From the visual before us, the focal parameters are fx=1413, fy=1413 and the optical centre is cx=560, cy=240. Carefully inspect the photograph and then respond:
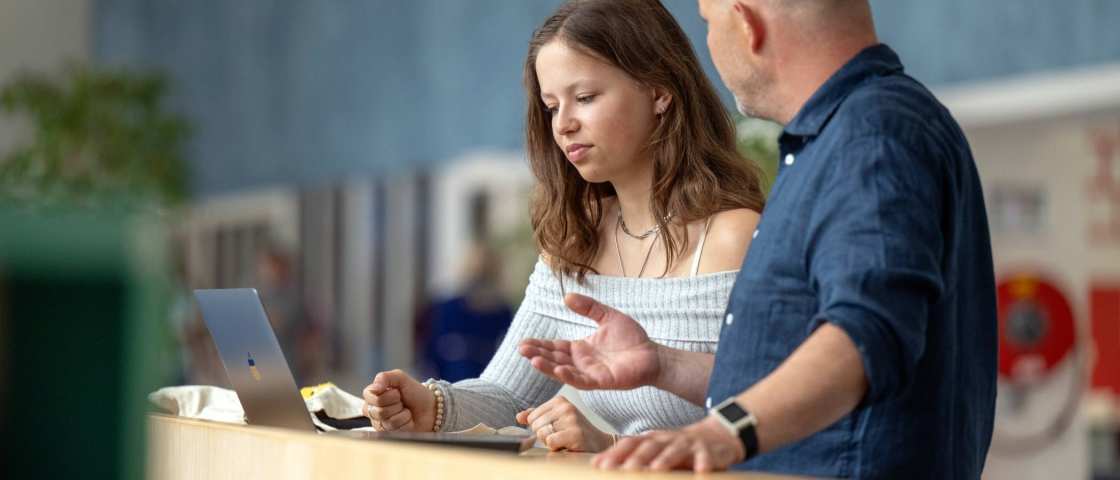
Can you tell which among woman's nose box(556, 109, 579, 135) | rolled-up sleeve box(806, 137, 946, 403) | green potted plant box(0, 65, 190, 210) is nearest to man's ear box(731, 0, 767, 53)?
rolled-up sleeve box(806, 137, 946, 403)

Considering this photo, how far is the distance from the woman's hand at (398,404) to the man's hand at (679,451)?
0.92m

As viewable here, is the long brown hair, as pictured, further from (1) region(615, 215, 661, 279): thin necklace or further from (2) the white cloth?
(2) the white cloth

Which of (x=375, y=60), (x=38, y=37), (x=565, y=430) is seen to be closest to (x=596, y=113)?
(x=565, y=430)

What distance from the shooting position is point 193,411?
84.4 inches

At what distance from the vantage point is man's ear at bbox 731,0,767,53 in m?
1.63

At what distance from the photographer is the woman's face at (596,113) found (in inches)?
87.7

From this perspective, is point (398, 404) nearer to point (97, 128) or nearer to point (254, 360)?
point (254, 360)

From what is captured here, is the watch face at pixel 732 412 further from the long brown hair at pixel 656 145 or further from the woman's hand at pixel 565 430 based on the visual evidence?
the long brown hair at pixel 656 145

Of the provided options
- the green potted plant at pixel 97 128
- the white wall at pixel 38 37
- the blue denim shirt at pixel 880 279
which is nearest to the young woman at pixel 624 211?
the blue denim shirt at pixel 880 279

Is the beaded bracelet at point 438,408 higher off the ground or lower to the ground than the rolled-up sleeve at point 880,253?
lower

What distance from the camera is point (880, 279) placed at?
1359 millimetres

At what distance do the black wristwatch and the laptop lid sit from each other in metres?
0.75

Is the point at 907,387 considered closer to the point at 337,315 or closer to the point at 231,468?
the point at 231,468

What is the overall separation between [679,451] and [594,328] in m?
1.05
